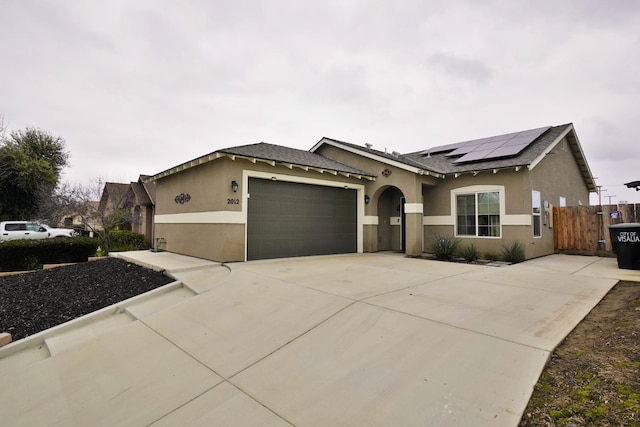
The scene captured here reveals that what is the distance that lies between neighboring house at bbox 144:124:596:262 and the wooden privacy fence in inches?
23.7

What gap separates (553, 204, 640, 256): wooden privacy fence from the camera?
34.5 feet

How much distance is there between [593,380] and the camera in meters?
2.62

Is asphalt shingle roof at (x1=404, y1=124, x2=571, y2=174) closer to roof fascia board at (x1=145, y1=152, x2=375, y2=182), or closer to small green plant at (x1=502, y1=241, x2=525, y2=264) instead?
small green plant at (x1=502, y1=241, x2=525, y2=264)

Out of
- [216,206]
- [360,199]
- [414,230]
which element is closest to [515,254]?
[414,230]

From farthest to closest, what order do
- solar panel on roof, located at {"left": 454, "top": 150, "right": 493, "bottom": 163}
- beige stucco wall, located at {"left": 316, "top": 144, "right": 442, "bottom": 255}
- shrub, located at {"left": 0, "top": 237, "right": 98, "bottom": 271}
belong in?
solar panel on roof, located at {"left": 454, "top": 150, "right": 493, "bottom": 163} → beige stucco wall, located at {"left": 316, "top": 144, "right": 442, "bottom": 255} → shrub, located at {"left": 0, "top": 237, "right": 98, "bottom": 271}

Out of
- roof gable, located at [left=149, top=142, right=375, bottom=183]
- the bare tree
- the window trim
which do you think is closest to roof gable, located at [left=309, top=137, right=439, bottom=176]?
roof gable, located at [left=149, top=142, right=375, bottom=183]

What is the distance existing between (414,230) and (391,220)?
8.63 feet

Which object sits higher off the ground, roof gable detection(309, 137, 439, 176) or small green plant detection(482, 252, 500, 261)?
roof gable detection(309, 137, 439, 176)

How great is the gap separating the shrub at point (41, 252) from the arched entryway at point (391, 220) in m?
11.7

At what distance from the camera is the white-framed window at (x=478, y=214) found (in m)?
10.8

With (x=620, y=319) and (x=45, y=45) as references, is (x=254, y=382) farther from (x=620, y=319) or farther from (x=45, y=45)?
(x=45, y=45)

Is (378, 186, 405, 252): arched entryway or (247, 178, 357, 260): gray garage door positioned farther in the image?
(378, 186, 405, 252): arched entryway

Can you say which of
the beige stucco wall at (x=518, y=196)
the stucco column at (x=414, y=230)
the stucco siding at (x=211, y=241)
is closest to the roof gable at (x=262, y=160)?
the stucco siding at (x=211, y=241)

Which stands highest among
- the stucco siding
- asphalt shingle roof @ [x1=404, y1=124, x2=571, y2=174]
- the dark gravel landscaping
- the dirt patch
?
asphalt shingle roof @ [x1=404, y1=124, x2=571, y2=174]
